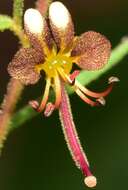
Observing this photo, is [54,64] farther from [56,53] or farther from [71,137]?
[71,137]

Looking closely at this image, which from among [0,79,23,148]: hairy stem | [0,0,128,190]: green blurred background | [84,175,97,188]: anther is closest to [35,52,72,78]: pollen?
[0,79,23,148]: hairy stem

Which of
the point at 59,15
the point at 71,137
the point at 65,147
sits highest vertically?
the point at 59,15

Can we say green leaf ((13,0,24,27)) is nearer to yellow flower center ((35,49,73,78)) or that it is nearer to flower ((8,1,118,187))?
flower ((8,1,118,187))

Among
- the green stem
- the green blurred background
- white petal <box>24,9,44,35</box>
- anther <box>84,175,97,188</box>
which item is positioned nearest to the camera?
white petal <box>24,9,44,35</box>

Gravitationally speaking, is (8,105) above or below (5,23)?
below

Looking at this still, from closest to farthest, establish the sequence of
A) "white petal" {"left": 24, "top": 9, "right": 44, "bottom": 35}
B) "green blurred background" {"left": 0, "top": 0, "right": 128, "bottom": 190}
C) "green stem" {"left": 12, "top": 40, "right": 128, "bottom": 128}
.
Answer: "white petal" {"left": 24, "top": 9, "right": 44, "bottom": 35}, "green stem" {"left": 12, "top": 40, "right": 128, "bottom": 128}, "green blurred background" {"left": 0, "top": 0, "right": 128, "bottom": 190}

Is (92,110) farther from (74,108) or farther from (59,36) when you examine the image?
(59,36)

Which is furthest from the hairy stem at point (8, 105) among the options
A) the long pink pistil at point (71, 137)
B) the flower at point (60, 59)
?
the long pink pistil at point (71, 137)

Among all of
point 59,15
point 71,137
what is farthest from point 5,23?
point 71,137

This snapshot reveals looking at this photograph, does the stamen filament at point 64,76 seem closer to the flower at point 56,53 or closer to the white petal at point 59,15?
the flower at point 56,53
